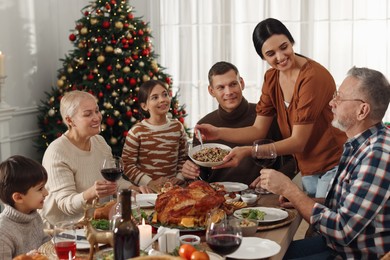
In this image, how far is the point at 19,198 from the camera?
2568 mm

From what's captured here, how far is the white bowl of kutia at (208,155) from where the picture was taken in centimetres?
321

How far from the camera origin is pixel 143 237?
2188 mm

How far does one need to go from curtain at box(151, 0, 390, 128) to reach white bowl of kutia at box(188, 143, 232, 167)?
2797mm

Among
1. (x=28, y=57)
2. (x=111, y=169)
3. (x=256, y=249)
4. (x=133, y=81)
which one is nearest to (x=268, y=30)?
(x=111, y=169)

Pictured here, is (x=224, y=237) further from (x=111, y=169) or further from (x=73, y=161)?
(x=73, y=161)

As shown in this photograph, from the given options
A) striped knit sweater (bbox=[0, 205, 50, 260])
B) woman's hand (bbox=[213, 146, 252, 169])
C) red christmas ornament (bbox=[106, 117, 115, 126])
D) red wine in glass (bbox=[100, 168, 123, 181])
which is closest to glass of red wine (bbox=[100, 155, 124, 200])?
red wine in glass (bbox=[100, 168, 123, 181])

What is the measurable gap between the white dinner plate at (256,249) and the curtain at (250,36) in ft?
12.6

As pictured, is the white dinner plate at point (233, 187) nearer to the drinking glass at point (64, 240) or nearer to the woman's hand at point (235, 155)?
the woman's hand at point (235, 155)

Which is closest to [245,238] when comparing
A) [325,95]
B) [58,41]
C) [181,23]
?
[325,95]

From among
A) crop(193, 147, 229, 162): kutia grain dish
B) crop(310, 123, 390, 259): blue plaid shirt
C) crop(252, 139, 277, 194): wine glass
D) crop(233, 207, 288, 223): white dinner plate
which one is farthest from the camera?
crop(193, 147, 229, 162): kutia grain dish

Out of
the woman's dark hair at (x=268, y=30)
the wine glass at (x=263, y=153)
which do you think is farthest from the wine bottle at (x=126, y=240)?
the woman's dark hair at (x=268, y=30)

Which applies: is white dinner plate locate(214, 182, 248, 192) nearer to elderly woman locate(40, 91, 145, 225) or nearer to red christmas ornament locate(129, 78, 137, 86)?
elderly woman locate(40, 91, 145, 225)

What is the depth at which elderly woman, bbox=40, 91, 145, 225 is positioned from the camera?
312 centimetres

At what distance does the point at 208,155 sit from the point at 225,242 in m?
1.33
